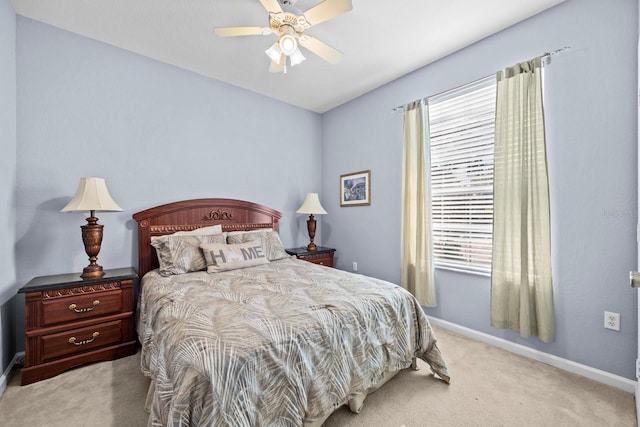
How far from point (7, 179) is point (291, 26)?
2.38 m

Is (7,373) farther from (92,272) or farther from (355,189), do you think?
(355,189)

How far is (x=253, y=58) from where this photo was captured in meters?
2.87

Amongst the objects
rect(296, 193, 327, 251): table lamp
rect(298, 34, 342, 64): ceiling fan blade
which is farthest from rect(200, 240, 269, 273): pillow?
rect(298, 34, 342, 64): ceiling fan blade

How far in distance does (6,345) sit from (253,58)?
3.12 meters

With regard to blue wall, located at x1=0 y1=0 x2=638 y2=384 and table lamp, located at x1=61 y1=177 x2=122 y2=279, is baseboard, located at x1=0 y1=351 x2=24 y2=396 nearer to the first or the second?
blue wall, located at x1=0 y1=0 x2=638 y2=384

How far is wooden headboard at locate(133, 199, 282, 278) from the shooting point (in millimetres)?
2760

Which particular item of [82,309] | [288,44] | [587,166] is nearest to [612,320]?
[587,166]

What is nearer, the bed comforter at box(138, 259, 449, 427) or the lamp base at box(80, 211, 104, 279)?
the bed comforter at box(138, 259, 449, 427)

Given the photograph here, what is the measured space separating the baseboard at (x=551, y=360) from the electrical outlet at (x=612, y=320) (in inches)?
12.8

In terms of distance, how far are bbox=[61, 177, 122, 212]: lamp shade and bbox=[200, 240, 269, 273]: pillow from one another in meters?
0.82

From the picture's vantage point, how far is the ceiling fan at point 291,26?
6.03 ft

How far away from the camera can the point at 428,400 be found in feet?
5.77

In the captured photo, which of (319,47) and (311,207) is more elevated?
(319,47)

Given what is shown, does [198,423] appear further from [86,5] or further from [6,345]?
[86,5]
